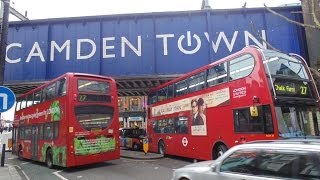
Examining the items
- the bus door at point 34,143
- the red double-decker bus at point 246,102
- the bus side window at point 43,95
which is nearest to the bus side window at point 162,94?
the red double-decker bus at point 246,102

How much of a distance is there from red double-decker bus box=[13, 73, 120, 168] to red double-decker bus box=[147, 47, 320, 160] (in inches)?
130

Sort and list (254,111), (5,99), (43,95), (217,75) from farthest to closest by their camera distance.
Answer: (43,95), (217,75), (5,99), (254,111)

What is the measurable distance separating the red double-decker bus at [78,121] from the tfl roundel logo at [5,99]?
2.77m

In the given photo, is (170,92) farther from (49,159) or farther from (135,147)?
(135,147)

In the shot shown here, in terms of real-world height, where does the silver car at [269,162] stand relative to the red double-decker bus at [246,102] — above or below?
below

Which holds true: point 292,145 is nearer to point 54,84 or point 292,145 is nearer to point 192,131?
point 192,131

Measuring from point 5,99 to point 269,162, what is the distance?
9367 millimetres

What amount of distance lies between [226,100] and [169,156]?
7.35 meters

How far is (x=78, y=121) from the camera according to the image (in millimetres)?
14719

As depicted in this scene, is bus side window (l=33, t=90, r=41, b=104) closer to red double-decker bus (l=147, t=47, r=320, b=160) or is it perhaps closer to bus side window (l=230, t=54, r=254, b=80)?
red double-decker bus (l=147, t=47, r=320, b=160)

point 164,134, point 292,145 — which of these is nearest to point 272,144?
point 292,145

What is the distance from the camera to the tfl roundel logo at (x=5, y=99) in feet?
39.0

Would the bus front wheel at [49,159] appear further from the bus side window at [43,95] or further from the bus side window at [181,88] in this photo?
the bus side window at [181,88]

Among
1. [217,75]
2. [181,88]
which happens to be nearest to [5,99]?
[217,75]
